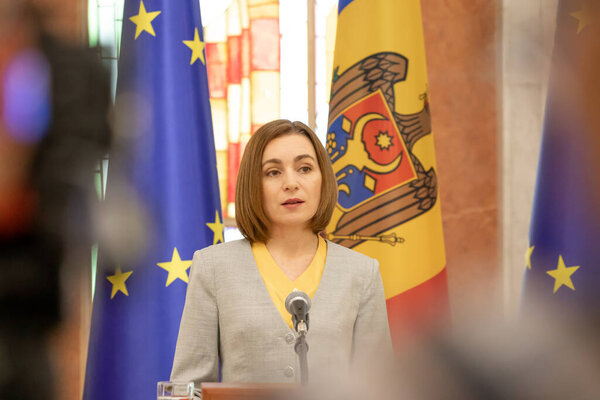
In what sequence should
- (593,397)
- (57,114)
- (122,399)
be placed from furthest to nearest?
(57,114) → (122,399) → (593,397)

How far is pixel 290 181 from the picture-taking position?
162 cm

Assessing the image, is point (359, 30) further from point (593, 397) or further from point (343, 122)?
point (593, 397)

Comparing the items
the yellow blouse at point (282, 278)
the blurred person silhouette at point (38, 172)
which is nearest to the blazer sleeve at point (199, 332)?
the yellow blouse at point (282, 278)

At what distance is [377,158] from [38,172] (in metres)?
1.65

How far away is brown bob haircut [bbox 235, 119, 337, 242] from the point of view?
1.64m

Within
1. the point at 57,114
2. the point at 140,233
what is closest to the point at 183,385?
the point at 140,233

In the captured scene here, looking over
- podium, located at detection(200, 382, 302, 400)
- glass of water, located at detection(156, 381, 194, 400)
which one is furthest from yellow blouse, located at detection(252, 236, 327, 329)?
podium, located at detection(200, 382, 302, 400)

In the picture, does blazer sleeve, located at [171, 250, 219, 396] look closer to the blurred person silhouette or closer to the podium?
the podium

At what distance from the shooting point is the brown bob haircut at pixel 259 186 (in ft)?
5.37

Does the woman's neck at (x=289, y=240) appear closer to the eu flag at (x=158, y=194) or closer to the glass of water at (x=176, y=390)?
the glass of water at (x=176, y=390)

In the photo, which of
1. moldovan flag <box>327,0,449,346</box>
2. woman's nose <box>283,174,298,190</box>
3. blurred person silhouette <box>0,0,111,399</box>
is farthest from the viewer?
blurred person silhouette <box>0,0,111,399</box>

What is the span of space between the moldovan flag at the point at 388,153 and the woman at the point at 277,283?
97 centimetres

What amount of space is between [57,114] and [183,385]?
233cm

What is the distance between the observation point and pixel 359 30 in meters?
2.79
